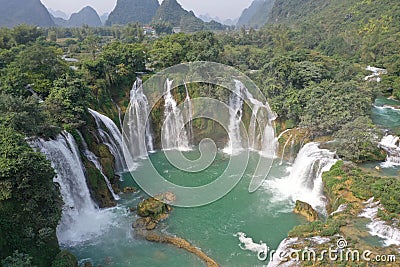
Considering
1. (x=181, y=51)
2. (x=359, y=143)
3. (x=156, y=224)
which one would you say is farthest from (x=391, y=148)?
(x=181, y=51)

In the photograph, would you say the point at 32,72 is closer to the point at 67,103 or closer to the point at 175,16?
the point at 67,103

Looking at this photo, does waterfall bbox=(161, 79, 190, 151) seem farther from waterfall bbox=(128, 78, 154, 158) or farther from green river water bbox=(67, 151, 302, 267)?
green river water bbox=(67, 151, 302, 267)

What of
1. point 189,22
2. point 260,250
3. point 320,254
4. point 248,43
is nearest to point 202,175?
point 260,250

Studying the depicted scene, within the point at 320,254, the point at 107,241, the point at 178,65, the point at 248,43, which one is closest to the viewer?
the point at 320,254

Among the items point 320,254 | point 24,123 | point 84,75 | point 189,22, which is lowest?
point 320,254

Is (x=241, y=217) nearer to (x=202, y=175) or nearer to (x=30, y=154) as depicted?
(x=202, y=175)

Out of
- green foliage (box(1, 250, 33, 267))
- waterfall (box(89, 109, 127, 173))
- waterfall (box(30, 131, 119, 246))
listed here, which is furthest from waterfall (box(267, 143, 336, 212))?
green foliage (box(1, 250, 33, 267))
